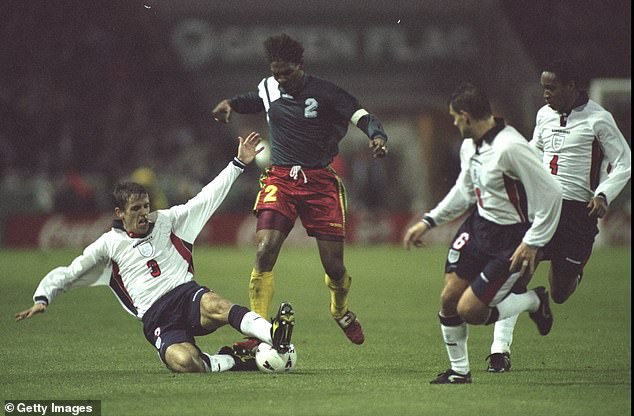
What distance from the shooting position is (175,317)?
843 centimetres

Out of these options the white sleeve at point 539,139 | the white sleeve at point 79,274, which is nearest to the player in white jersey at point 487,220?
the white sleeve at point 539,139

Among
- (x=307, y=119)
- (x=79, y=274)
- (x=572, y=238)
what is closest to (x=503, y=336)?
(x=572, y=238)

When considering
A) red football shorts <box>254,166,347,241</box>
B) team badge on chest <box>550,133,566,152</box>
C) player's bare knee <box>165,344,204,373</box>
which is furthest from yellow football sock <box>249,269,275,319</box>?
team badge on chest <box>550,133,566,152</box>

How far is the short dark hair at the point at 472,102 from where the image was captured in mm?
7445

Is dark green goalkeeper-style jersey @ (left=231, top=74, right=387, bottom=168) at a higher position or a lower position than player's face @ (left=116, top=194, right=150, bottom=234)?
higher

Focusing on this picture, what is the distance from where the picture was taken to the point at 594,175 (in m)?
8.85

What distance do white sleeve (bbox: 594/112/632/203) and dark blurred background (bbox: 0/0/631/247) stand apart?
18.2 meters

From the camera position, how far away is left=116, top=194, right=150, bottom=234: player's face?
842 centimetres

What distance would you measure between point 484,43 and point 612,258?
466 inches

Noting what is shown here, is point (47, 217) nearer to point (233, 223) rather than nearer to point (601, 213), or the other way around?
point (233, 223)

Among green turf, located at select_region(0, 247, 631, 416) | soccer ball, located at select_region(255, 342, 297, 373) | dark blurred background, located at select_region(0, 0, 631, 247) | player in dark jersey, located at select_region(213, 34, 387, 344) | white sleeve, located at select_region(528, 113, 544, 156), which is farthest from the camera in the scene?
dark blurred background, located at select_region(0, 0, 631, 247)

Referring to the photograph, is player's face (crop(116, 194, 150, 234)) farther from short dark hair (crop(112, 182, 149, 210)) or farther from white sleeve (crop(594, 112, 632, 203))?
white sleeve (crop(594, 112, 632, 203))

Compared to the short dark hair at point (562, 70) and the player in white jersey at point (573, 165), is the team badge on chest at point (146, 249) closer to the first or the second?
the player in white jersey at point (573, 165)

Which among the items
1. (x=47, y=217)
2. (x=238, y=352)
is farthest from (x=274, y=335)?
(x=47, y=217)
